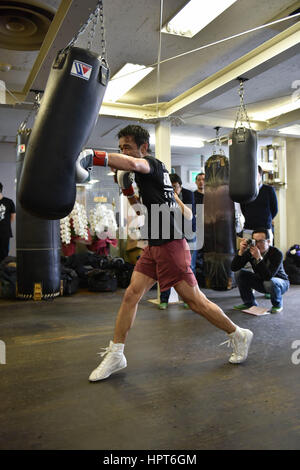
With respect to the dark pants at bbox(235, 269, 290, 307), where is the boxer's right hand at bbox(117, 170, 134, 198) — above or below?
above

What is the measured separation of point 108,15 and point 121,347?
2.51 metres

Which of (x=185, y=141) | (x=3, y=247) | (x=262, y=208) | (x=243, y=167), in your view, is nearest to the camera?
(x=243, y=167)

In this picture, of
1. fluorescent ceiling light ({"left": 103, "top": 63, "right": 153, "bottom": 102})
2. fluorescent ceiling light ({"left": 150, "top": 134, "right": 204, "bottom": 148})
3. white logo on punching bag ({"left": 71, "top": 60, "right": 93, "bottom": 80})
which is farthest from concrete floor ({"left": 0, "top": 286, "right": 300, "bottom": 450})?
fluorescent ceiling light ({"left": 150, "top": 134, "right": 204, "bottom": 148})

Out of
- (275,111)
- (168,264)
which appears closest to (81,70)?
(168,264)

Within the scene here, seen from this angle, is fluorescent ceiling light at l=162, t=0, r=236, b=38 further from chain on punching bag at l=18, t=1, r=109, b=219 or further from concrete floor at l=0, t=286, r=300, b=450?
concrete floor at l=0, t=286, r=300, b=450

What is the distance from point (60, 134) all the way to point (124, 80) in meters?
2.97

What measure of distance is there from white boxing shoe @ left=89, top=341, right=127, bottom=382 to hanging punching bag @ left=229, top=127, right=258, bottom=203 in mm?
1789

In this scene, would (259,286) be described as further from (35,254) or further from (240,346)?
(35,254)

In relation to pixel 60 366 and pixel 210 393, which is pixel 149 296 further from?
pixel 210 393

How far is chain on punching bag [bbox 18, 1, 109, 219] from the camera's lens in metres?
1.59

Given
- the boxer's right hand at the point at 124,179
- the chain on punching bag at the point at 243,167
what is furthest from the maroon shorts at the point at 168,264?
the chain on punching bag at the point at 243,167

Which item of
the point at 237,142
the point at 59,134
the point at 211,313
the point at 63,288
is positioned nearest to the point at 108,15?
the point at 237,142

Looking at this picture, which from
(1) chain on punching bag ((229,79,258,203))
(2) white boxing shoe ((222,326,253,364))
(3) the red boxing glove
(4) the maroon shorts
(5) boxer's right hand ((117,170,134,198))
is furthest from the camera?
(1) chain on punching bag ((229,79,258,203))

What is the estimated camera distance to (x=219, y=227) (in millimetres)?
5098
